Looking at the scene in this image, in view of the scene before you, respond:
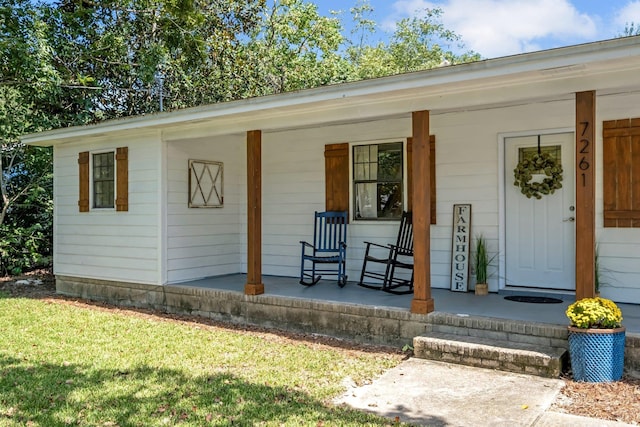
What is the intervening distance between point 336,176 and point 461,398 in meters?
3.77

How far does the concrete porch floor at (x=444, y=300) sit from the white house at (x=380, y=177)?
257mm

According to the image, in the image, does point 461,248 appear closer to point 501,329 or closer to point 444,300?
point 444,300

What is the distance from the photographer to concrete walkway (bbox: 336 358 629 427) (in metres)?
3.04

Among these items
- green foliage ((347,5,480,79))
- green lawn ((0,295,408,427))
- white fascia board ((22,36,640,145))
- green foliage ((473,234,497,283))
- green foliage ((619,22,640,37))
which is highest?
green foliage ((347,5,480,79))

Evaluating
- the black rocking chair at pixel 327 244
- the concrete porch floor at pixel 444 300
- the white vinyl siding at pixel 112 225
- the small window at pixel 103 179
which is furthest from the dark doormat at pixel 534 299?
the small window at pixel 103 179

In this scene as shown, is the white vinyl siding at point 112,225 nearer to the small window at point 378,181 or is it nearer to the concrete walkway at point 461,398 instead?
the small window at point 378,181

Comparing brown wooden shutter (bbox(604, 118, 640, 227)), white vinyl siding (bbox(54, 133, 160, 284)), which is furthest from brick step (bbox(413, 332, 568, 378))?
white vinyl siding (bbox(54, 133, 160, 284))

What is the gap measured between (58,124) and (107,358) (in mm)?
6815

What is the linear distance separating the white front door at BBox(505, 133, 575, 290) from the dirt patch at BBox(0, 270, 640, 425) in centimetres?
183

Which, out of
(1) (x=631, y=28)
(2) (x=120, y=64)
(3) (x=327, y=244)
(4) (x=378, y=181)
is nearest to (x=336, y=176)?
(4) (x=378, y=181)

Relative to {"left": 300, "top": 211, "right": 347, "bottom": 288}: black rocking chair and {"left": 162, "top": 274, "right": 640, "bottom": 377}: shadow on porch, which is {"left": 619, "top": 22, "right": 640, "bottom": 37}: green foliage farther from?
{"left": 162, "top": 274, "right": 640, "bottom": 377}: shadow on porch

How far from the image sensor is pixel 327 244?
6.78 m

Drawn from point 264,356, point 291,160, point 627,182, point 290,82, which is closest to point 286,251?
point 291,160

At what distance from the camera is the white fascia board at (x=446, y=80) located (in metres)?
3.55
